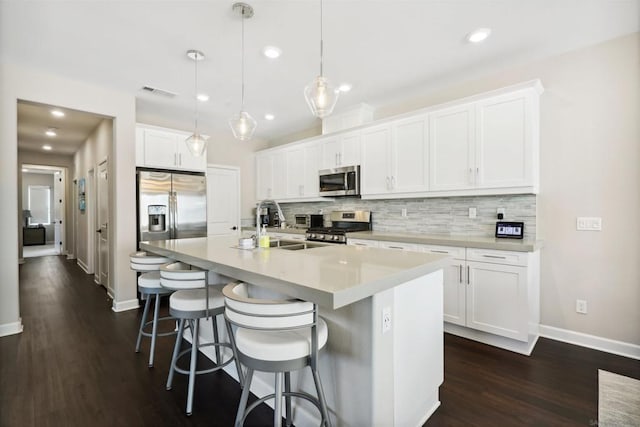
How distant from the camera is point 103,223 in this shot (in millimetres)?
4746

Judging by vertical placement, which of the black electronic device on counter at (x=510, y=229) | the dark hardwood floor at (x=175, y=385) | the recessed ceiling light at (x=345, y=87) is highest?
the recessed ceiling light at (x=345, y=87)

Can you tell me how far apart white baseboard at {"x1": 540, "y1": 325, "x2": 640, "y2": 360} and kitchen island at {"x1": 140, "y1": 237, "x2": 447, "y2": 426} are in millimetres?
1822

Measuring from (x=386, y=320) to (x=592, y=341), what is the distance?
258cm

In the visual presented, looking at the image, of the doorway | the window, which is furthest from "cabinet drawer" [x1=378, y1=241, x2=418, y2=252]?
the window

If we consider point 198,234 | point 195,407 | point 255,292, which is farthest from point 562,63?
point 198,234

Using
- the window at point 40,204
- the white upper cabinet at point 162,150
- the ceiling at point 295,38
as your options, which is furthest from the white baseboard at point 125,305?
the window at point 40,204

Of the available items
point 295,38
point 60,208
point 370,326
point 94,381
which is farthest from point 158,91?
point 60,208

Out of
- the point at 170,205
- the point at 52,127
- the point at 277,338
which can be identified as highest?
the point at 52,127

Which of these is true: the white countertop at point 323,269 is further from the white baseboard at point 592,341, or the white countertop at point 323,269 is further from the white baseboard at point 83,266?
the white baseboard at point 83,266

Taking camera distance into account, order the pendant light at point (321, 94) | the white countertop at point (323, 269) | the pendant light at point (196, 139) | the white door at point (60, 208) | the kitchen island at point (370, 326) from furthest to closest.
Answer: the white door at point (60, 208), the pendant light at point (196, 139), the pendant light at point (321, 94), the kitchen island at point (370, 326), the white countertop at point (323, 269)

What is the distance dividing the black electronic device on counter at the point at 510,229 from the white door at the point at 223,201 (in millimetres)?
3842

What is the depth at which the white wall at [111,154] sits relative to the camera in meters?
3.05

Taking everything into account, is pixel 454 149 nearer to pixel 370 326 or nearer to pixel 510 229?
pixel 510 229

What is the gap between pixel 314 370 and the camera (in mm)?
1327
